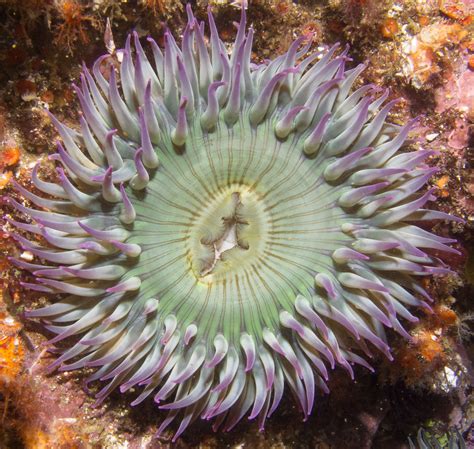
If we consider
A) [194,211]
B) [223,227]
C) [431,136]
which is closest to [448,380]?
[431,136]

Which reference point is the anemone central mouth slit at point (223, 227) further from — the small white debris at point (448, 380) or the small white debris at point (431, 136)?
the small white debris at point (448, 380)

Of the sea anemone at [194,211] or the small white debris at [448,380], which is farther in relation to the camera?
the small white debris at [448,380]

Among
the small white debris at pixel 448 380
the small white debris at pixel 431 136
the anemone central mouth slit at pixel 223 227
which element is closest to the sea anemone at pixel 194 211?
the anemone central mouth slit at pixel 223 227

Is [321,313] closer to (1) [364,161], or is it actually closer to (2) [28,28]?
(1) [364,161]

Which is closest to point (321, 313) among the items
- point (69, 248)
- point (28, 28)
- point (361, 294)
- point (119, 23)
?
point (361, 294)

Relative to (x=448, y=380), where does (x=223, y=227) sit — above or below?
above

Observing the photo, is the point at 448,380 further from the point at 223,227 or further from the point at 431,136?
the point at 223,227
